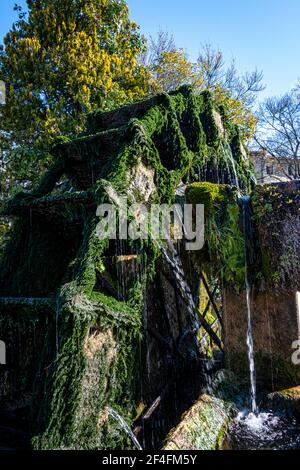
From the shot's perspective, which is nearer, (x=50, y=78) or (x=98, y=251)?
(x=98, y=251)

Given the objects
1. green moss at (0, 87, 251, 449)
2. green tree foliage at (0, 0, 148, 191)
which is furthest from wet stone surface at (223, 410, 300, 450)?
green tree foliage at (0, 0, 148, 191)

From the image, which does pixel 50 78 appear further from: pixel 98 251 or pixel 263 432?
pixel 263 432

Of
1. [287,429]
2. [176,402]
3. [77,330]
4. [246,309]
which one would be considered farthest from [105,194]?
[176,402]

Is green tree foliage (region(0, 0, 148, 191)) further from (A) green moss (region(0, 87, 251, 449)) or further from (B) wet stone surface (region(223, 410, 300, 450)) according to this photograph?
(B) wet stone surface (region(223, 410, 300, 450))

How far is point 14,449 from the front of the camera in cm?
336

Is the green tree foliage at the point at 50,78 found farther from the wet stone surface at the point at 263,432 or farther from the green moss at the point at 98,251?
the wet stone surface at the point at 263,432

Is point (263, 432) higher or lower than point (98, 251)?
lower

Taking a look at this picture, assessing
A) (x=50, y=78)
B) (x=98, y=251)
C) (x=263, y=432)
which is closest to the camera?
(x=263, y=432)

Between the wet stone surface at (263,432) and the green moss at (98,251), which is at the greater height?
the green moss at (98,251)

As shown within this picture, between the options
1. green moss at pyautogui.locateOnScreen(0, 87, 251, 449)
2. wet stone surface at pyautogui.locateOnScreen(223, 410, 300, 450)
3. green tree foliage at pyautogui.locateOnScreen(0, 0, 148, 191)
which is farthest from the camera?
green tree foliage at pyautogui.locateOnScreen(0, 0, 148, 191)

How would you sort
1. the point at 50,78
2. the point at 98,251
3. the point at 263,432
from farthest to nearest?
1. the point at 50,78
2. the point at 98,251
3. the point at 263,432

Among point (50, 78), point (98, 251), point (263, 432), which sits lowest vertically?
point (263, 432)

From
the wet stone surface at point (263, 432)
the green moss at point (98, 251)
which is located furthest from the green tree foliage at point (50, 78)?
the wet stone surface at point (263, 432)

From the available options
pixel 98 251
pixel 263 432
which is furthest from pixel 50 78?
pixel 263 432
